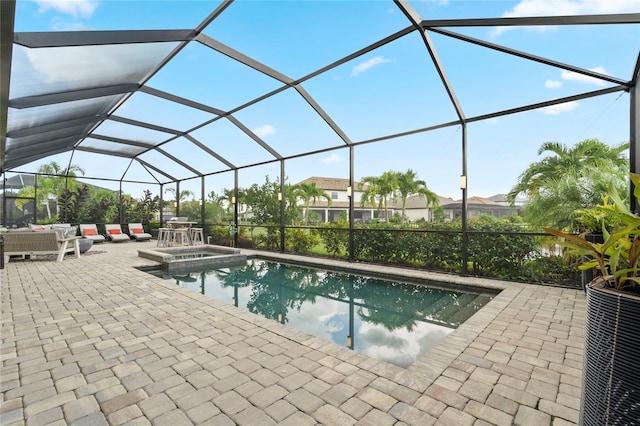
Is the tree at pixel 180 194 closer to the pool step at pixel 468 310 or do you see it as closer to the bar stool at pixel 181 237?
the bar stool at pixel 181 237

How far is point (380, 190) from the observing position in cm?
1314

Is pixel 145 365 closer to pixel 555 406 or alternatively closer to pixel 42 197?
pixel 555 406

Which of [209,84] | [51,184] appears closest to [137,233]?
[51,184]

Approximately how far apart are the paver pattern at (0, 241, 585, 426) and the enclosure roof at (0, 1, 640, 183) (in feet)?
9.10

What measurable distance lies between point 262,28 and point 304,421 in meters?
5.47

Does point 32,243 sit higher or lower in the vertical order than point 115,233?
higher

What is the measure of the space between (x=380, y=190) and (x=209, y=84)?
8.21 m

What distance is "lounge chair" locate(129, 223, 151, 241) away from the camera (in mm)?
14529

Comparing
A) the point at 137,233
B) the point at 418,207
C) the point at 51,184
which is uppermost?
the point at 51,184

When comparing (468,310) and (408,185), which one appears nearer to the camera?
(468,310)

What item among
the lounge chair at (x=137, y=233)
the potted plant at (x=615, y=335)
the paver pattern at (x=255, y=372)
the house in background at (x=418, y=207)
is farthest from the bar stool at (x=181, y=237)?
the potted plant at (x=615, y=335)

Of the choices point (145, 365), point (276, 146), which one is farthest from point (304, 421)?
point (276, 146)

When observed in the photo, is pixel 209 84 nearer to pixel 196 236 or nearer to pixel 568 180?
pixel 568 180

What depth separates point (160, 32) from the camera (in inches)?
185
